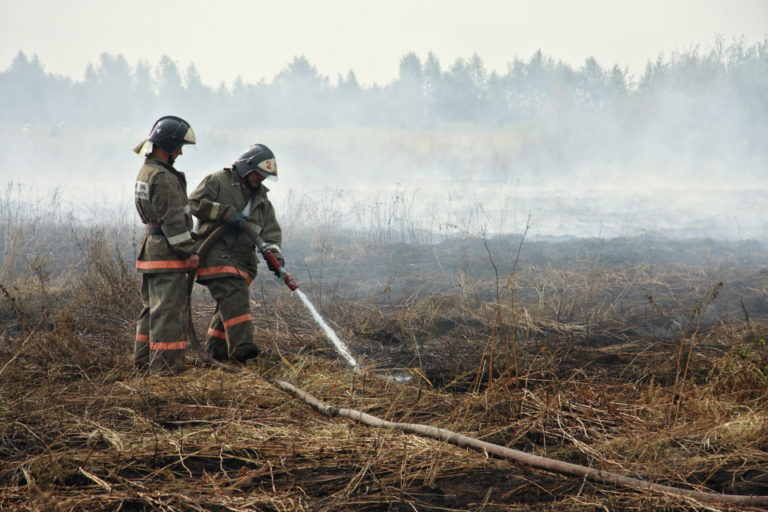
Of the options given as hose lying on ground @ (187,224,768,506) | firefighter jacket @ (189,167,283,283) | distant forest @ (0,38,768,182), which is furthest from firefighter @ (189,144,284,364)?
distant forest @ (0,38,768,182)

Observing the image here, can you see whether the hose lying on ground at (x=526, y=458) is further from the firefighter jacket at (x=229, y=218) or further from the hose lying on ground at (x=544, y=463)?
the firefighter jacket at (x=229, y=218)

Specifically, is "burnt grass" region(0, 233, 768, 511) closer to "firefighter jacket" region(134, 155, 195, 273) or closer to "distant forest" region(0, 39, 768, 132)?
"firefighter jacket" region(134, 155, 195, 273)

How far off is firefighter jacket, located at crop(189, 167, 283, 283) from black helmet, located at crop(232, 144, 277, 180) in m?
0.11

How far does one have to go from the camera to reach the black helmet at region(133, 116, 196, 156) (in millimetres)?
3922

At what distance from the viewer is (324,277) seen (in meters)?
9.55

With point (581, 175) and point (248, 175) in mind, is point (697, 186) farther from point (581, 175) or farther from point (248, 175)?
point (248, 175)

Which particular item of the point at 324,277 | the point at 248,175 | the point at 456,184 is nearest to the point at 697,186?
the point at 456,184

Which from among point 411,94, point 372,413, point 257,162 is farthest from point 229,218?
point 411,94

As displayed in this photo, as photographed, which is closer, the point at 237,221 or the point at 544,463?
the point at 544,463

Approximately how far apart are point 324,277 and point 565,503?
7610mm

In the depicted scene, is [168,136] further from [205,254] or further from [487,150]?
[487,150]

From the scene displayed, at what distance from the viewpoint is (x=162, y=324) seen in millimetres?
3977

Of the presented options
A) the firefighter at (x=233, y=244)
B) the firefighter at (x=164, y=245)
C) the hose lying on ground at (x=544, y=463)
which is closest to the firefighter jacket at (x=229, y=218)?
the firefighter at (x=233, y=244)

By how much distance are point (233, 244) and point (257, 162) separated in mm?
675
